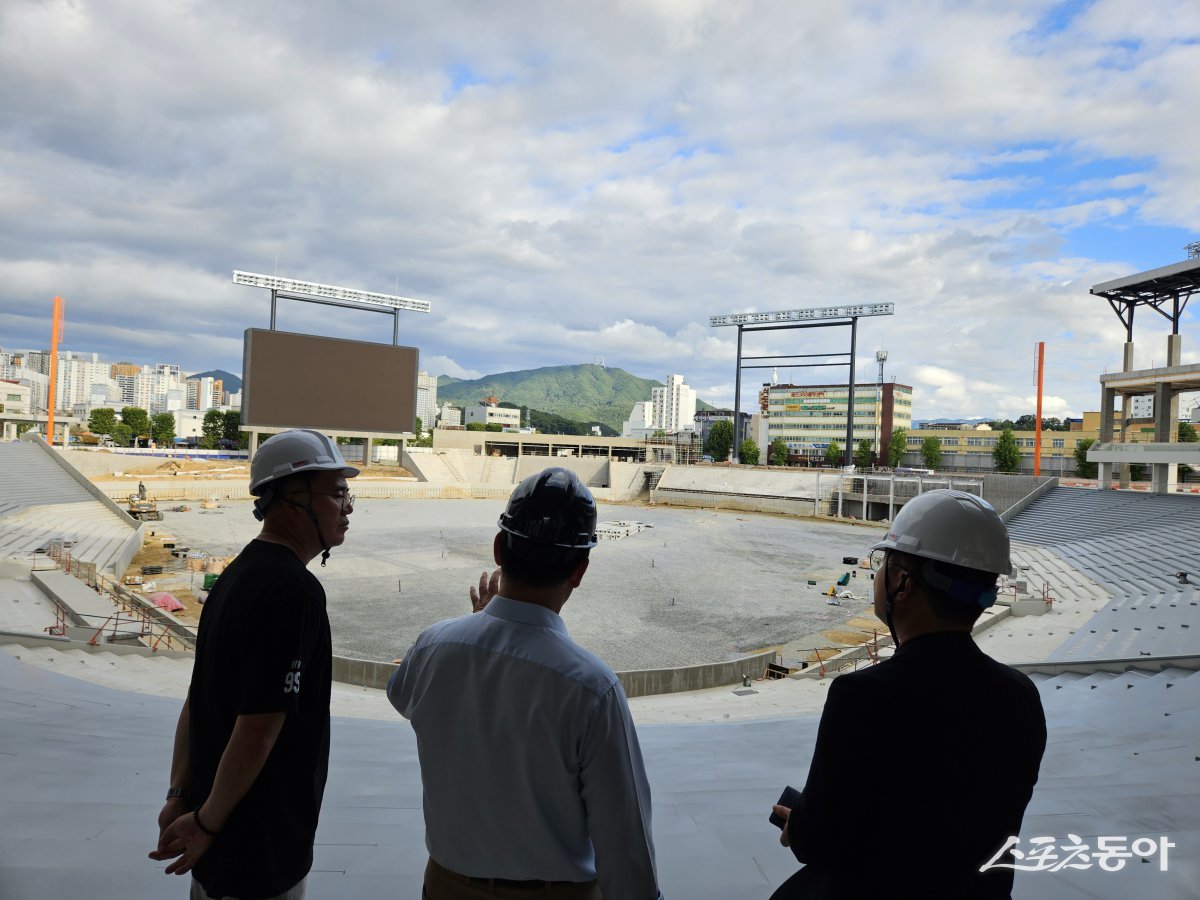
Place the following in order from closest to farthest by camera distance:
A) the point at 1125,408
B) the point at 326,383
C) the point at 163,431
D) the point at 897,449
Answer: the point at 1125,408 < the point at 326,383 < the point at 897,449 < the point at 163,431

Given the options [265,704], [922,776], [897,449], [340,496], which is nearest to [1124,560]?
[922,776]

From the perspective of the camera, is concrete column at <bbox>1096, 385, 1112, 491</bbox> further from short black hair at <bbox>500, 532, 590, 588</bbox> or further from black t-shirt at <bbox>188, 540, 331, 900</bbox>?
black t-shirt at <bbox>188, 540, 331, 900</bbox>

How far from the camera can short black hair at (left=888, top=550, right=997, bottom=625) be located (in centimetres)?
162

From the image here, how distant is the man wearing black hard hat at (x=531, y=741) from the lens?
1419 mm

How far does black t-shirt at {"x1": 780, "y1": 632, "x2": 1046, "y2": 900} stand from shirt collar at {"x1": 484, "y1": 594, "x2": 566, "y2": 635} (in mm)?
605

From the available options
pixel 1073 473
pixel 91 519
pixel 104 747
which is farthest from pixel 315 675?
pixel 1073 473

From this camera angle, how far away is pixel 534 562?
1563mm

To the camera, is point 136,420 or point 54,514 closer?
point 54,514

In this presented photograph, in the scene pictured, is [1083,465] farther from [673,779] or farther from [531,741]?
[531,741]

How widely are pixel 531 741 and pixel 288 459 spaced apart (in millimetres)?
1171

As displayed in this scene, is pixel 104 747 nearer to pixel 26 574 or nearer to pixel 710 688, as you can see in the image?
pixel 710 688

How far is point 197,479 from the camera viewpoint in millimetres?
41375

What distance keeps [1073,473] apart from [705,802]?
222ft

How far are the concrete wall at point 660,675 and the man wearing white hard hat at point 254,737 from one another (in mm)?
8737
